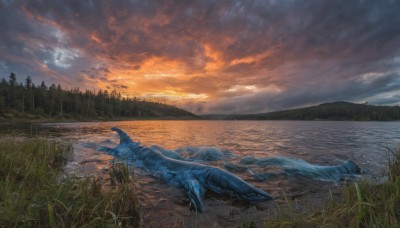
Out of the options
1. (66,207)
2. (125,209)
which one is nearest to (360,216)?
(125,209)

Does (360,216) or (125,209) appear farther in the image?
(125,209)

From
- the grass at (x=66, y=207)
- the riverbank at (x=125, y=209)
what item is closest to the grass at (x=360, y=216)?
the riverbank at (x=125, y=209)

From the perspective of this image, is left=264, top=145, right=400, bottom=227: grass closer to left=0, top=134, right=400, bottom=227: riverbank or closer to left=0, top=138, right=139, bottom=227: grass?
left=0, top=134, right=400, bottom=227: riverbank

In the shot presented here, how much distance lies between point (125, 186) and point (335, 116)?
231 metres

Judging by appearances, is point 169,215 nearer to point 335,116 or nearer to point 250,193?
point 250,193

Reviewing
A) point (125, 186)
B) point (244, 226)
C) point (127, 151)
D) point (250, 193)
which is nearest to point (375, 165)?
point (250, 193)

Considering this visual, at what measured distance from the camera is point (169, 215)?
481 centimetres

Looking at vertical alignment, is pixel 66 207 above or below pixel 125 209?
above

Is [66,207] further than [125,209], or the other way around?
[125,209]

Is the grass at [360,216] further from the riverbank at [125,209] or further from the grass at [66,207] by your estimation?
the grass at [66,207]

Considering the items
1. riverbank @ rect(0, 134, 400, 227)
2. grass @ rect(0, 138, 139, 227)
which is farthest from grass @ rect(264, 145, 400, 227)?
grass @ rect(0, 138, 139, 227)

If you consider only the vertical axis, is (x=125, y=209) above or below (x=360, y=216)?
below

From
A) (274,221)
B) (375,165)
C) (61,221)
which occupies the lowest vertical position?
(375,165)

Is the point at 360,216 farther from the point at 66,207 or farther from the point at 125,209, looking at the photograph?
the point at 66,207
